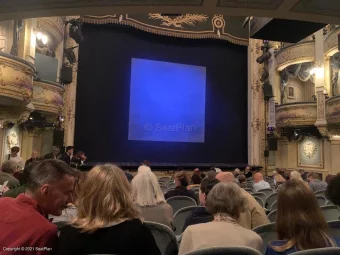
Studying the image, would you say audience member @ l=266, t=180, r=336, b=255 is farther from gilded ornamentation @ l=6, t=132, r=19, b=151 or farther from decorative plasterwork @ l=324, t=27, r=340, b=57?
decorative plasterwork @ l=324, t=27, r=340, b=57

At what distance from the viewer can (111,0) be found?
464 centimetres

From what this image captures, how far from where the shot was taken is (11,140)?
10625mm

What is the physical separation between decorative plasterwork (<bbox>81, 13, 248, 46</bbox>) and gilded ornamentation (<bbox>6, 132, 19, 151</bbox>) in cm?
699

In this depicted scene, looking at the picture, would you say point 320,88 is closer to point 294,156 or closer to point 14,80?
point 294,156

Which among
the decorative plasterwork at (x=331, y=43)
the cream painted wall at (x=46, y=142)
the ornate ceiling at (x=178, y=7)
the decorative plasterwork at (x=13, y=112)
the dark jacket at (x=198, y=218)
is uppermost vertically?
the decorative plasterwork at (x=331, y=43)

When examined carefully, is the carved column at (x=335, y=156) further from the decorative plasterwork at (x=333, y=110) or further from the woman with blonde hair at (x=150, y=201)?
the woman with blonde hair at (x=150, y=201)

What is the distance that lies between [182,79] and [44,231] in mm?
14482

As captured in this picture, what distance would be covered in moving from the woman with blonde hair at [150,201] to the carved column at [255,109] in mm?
13974

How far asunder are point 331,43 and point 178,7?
959 cm

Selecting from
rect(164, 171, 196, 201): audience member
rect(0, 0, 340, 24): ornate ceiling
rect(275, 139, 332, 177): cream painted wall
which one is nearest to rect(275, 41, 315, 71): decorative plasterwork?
rect(275, 139, 332, 177): cream painted wall

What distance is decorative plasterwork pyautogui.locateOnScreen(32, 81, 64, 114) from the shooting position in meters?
10.1

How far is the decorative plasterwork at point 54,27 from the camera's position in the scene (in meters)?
11.1

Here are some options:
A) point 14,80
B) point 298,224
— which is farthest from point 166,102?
point 298,224

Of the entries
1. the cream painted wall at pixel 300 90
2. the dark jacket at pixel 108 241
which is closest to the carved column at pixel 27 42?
the dark jacket at pixel 108 241
